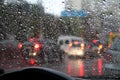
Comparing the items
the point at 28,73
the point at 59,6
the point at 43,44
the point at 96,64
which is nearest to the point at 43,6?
the point at 59,6

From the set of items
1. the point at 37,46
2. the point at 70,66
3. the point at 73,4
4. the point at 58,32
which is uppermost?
the point at 73,4

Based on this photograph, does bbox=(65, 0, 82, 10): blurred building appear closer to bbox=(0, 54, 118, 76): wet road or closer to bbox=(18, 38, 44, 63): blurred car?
bbox=(18, 38, 44, 63): blurred car

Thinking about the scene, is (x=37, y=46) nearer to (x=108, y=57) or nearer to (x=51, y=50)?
(x=51, y=50)

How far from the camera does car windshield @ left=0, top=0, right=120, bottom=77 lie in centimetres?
439

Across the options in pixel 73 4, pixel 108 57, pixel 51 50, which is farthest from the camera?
pixel 108 57

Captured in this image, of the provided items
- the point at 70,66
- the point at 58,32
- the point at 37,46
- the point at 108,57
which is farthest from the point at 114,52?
the point at 37,46

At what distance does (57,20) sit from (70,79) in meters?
2.32

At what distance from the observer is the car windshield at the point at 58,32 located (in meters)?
4.39

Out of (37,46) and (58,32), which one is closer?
(37,46)

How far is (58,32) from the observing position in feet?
15.6

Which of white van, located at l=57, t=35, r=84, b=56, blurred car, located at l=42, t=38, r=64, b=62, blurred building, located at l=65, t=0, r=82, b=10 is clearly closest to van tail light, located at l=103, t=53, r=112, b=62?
white van, located at l=57, t=35, r=84, b=56

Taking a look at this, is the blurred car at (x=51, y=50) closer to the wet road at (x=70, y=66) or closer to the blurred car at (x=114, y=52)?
the wet road at (x=70, y=66)

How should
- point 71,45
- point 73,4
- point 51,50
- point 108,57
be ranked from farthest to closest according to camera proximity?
point 71,45 → point 108,57 → point 51,50 → point 73,4

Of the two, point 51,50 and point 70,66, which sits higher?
point 51,50
